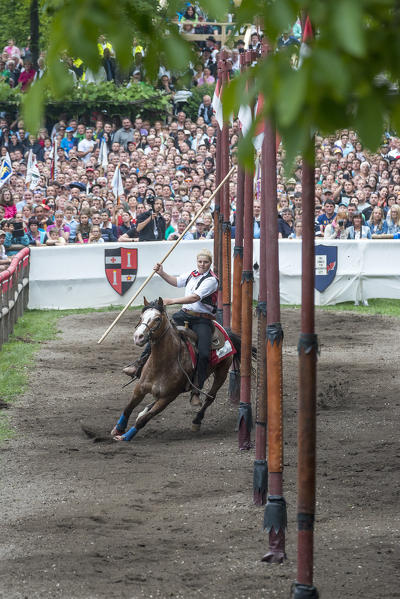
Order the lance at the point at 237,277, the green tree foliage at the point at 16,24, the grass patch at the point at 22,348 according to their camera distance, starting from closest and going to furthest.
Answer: the lance at the point at 237,277 → the grass patch at the point at 22,348 → the green tree foliage at the point at 16,24

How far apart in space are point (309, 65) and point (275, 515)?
16.2 ft

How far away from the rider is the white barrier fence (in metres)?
9.60

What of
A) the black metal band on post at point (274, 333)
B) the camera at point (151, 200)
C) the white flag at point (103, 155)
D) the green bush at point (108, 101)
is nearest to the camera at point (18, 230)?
the camera at point (151, 200)

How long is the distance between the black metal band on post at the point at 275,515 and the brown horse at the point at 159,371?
3.95 m

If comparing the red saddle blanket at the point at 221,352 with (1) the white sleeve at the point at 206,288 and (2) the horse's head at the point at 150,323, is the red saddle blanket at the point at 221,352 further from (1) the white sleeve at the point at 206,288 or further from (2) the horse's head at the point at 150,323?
(2) the horse's head at the point at 150,323

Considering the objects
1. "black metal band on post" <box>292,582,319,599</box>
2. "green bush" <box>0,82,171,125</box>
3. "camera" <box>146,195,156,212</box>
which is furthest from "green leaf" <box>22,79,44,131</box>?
"green bush" <box>0,82,171,125</box>

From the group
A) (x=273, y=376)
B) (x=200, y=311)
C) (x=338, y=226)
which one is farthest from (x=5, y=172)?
(x=273, y=376)

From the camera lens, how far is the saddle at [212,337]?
12.1 meters

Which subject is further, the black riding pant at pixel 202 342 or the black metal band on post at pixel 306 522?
the black riding pant at pixel 202 342

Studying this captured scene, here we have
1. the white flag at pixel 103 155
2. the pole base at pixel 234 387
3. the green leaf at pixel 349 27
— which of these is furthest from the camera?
the white flag at pixel 103 155

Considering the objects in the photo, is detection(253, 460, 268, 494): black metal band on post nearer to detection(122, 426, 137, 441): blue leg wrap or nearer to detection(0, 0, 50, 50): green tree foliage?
detection(122, 426, 137, 441): blue leg wrap

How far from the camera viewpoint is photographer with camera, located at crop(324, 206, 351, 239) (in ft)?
73.5

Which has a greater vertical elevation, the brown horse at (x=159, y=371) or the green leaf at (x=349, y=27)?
the green leaf at (x=349, y=27)

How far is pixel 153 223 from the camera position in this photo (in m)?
22.2
